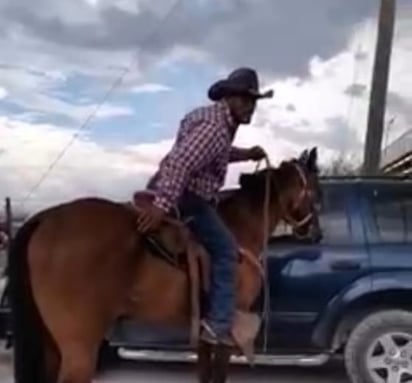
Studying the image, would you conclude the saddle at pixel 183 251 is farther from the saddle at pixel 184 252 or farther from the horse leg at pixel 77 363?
the horse leg at pixel 77 363

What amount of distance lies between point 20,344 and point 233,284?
1.39 metres

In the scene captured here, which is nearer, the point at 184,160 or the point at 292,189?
the point at 184,160

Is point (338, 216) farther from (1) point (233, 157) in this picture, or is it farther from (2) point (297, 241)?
(1) point (233, 157)

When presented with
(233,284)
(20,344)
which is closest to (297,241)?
(233,284)

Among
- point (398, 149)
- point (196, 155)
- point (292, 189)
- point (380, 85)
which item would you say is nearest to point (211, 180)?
point (196, 155)

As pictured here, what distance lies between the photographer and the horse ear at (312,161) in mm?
7191

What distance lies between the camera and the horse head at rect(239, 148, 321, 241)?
7023 mm

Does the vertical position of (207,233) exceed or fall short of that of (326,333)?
it exceeds it

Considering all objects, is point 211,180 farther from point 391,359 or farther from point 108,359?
point 108,359

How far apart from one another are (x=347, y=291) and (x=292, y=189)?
1.40 metres

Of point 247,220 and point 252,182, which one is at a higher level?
point 252,182

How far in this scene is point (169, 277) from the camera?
6.36 metres

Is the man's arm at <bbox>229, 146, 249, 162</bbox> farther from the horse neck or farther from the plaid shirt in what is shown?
the plaid shirt

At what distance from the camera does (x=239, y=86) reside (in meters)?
6.46
